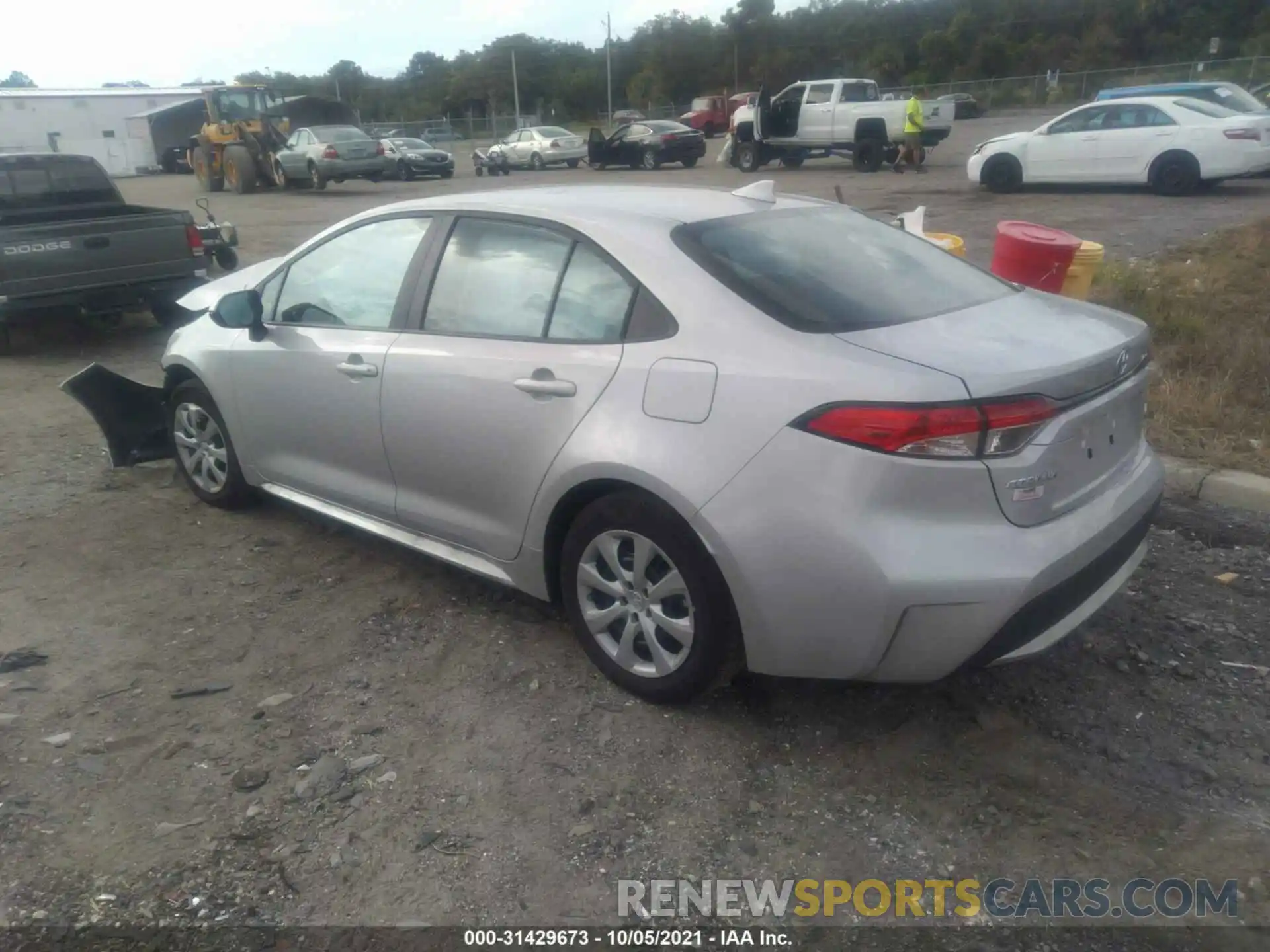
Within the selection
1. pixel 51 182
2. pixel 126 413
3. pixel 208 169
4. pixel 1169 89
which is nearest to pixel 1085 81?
pixel 1169 89

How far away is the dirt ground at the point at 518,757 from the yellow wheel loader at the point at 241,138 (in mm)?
24473

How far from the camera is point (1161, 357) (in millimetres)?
6469

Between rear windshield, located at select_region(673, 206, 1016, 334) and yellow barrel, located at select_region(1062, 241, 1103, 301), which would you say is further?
yellow barrel, located at select_region(1062, 241, 1103, 301)

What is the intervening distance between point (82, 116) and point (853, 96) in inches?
1447

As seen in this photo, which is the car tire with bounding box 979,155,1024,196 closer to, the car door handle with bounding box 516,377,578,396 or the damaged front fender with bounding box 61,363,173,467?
the damaged front fender with bounding box 61,363,173,467

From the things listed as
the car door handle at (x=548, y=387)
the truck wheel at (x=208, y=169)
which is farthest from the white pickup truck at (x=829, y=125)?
the car door handle at (x=548, y=387)

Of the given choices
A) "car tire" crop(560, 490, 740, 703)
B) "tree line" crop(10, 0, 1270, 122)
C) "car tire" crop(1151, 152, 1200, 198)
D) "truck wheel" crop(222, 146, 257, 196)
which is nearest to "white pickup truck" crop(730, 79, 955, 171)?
"car tire" crop(1151, 152, 1200, 198)

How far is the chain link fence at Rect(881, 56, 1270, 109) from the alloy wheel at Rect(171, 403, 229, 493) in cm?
4194

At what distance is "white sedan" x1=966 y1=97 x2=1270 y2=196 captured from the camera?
49.4ft

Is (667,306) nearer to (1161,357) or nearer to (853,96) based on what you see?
(1161,357)

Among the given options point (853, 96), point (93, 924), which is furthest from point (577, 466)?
point (853, 96)

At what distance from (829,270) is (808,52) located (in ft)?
242

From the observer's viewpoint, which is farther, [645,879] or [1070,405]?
[1070,405]

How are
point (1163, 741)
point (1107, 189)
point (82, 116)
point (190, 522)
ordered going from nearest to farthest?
point (1163, 741) → point (190, 522) → point (1107, 189) → point (82, 116)
